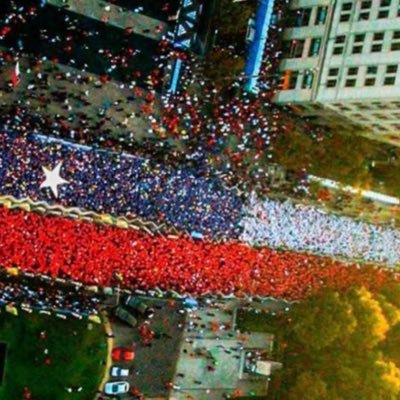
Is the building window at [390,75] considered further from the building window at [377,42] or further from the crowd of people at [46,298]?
the crowd of people at [46,298]

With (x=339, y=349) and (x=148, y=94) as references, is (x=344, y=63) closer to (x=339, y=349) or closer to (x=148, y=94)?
(x=148, y=94)

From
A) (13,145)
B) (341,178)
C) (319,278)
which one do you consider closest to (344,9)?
(341,178)

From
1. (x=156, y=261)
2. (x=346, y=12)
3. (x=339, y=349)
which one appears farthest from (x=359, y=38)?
(x=339, y=349)

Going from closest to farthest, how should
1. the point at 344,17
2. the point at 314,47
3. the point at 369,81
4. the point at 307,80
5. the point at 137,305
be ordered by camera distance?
1. the point at 137,305
2. the point at 369,81
3. the point at 344,17
4. the point at 307,80
5. the point at 314,47

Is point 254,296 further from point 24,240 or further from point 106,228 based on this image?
point 24,240

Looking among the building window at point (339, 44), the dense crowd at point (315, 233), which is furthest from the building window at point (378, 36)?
the dense crowd at point (315, 233)

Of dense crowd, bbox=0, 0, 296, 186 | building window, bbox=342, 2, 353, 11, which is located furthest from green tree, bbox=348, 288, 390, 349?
building window, bbox=342, 2, 353, 11
